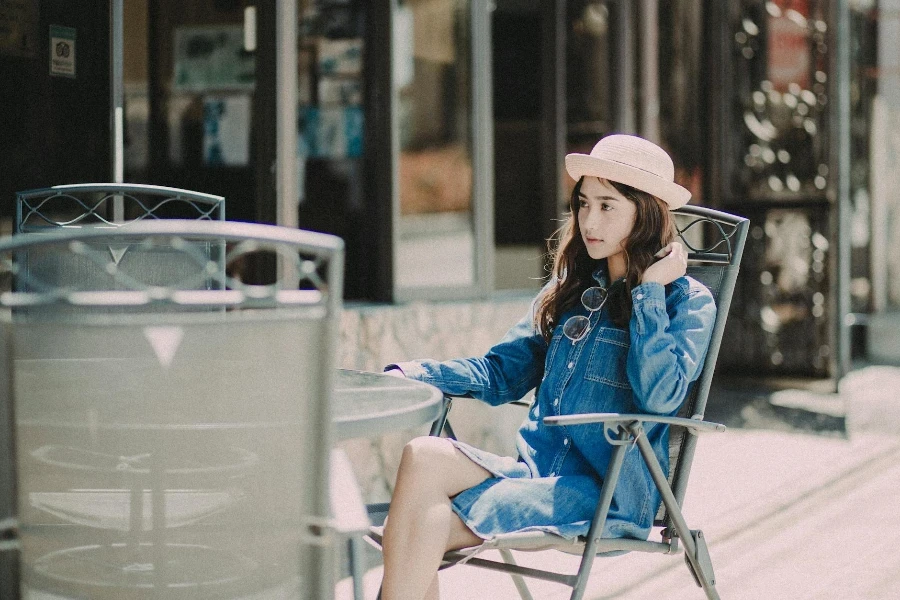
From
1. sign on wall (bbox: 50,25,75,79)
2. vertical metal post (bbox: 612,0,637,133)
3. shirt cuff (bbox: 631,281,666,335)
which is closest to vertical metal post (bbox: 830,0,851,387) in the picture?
vertical metal post (bbox: 612,0,637,133)

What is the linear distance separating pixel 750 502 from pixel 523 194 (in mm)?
2770

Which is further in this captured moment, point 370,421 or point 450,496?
point 450,496

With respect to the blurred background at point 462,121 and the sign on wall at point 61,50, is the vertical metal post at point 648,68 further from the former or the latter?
the sign on wall at point 61,50

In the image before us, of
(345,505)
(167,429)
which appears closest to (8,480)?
(167,429)

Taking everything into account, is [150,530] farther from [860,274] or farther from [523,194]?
[860,274]

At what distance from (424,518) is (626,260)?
891 millimetres

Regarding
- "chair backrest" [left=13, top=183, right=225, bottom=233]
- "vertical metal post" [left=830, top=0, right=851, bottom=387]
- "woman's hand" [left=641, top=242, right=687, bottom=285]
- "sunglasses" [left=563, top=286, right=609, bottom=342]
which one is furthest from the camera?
"vertical metal post" [left=830, top=0, right=851, bottom=387]

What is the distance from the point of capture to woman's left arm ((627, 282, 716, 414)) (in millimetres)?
2596

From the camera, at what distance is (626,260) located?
9.44 ft

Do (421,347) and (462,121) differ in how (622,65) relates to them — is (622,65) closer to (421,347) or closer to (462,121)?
(462,121)

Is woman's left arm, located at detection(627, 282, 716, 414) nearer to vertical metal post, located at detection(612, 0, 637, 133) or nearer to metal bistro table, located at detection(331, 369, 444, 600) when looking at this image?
metal bistro table, located at detection(331, 369, 444, 600)

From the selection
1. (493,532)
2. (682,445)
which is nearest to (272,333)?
(493,532)

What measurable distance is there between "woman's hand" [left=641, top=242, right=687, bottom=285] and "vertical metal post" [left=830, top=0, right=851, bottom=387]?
406 cm

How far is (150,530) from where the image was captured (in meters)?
1.57
